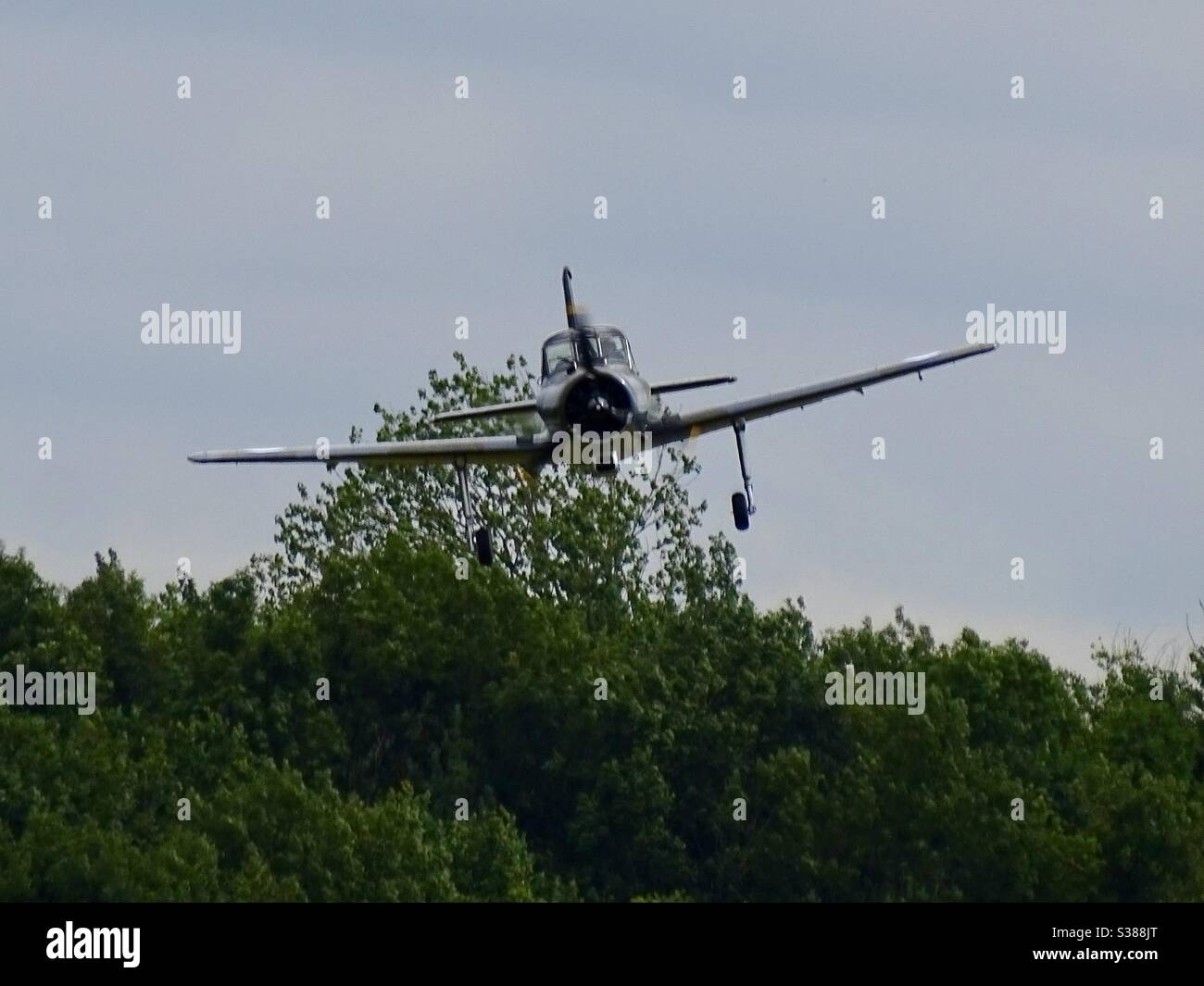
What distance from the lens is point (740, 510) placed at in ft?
177

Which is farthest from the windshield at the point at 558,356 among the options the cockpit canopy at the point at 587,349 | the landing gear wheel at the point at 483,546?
the landing gear wheel at the point at 483,546

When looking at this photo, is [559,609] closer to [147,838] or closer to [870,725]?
[870,725]

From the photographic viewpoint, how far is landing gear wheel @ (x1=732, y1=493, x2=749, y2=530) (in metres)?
53.4

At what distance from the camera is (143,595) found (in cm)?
10688

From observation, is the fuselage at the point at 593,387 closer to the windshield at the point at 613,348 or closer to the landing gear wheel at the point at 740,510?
the windshield at the point at 613,348

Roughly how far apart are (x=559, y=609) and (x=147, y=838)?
861 inches

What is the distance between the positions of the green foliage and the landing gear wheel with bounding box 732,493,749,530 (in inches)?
1478

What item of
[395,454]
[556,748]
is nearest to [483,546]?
[395,454]

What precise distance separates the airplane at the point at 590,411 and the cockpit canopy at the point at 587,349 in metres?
0.02

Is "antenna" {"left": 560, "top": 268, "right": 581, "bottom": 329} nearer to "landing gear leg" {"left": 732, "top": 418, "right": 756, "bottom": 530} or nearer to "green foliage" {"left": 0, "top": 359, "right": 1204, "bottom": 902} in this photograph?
"landing gear leg" {"left": 732, "top": 418, "right": 756, "bottom": 530}

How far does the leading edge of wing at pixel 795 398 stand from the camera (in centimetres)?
5343

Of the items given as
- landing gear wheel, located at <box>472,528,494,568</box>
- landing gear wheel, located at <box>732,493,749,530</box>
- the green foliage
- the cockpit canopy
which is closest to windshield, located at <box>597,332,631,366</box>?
the cockpit canopy
